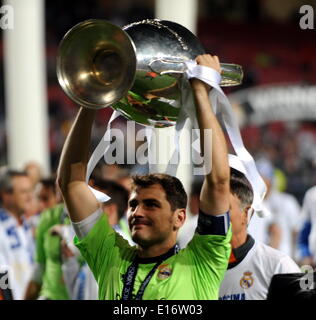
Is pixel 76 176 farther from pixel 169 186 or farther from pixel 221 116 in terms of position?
pixel 221 116

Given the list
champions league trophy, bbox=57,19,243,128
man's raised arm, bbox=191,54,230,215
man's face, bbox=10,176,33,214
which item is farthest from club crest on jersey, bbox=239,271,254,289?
man's face, bbox=10,176,33,214

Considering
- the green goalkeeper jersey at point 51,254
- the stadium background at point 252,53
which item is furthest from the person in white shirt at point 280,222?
the stadium background at point 252,53

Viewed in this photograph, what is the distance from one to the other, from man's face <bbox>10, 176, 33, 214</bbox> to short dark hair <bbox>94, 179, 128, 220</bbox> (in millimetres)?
2134

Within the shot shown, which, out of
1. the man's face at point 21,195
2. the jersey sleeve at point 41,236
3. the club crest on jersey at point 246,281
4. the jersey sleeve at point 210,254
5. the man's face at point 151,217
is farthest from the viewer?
the man's face at point 21,195

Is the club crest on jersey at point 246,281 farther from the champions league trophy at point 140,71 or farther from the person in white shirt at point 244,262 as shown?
the champions league trophy at point 140,71

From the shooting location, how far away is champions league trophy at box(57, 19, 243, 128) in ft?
10.9

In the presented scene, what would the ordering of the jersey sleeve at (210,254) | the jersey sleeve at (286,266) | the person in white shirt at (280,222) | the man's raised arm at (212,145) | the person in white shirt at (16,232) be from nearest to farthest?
the man's raised arm at (212,145)
the jersey sleeve at (210,254)
the jersey sleeve at (286,266)
the person in white shirt at (16,232)
the person in white shirt at (280,222)

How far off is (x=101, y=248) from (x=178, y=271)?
0.40 meters

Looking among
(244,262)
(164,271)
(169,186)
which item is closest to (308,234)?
(244,262)

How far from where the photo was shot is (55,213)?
6461mm

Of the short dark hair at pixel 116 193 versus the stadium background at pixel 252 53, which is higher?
the stadium background at pixel 252 53

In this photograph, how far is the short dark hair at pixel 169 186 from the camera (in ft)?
12.2

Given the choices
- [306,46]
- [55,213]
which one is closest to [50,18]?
[306,46]

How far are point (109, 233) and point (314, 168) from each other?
1740cm
